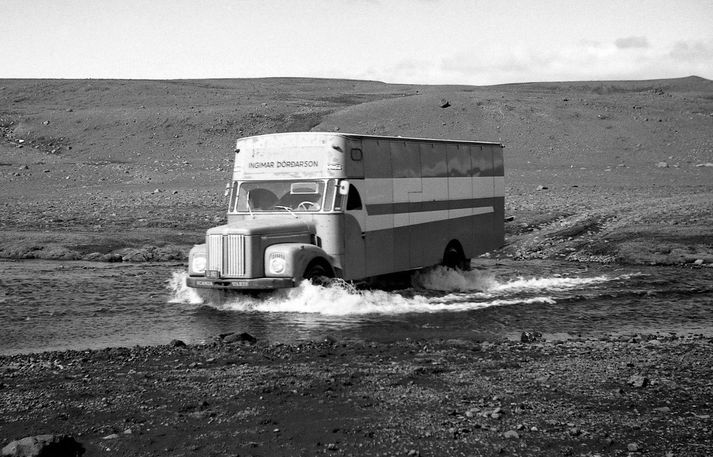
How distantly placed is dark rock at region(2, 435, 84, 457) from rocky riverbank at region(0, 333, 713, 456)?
0.61 feet

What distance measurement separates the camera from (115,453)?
753 centimetres

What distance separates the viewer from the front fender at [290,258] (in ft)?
51.3

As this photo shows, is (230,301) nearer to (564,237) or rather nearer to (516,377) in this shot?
(516,377)

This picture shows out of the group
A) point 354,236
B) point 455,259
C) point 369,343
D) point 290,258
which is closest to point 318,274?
point 290,258

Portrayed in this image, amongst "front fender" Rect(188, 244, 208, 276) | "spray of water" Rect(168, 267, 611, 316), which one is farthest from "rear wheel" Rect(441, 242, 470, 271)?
"front fender" Rect(188, 244, 208, 276)

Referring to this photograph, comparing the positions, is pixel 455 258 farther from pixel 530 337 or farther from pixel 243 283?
pixel 530 337

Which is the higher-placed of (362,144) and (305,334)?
(362,144)

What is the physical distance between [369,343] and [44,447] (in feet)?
19.0

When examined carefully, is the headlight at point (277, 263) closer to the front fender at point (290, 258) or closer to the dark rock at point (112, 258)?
the front fender at point (290, 258)

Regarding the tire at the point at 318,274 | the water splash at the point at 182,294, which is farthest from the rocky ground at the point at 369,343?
the water splash at the point at 182,294

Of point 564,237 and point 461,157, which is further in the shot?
point 564,237

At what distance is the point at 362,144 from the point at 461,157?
406 centimetres

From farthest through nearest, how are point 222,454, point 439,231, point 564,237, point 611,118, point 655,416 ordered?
point 611,118, point 564,237, point 439,231, point 655,416, point 222,454

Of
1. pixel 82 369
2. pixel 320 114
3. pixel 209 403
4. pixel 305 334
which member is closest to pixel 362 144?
pixel 305 334
